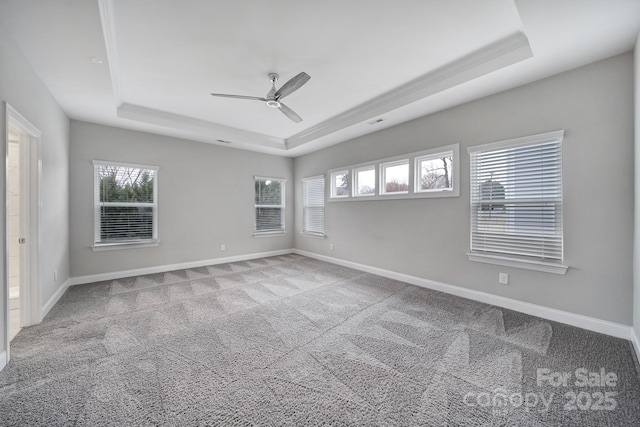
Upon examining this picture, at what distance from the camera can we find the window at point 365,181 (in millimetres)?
4793

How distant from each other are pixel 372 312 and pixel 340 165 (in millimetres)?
3222

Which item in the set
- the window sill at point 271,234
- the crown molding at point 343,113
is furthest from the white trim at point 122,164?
the window sill at point 271,234

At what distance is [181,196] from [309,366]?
4.31 metres

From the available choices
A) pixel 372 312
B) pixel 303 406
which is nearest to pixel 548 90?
pixel 372 312

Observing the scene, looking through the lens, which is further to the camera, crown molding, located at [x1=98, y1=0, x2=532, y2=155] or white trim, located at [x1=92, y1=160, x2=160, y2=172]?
white trim, located at [x1=92, y1=160, x2=160, y2=172]

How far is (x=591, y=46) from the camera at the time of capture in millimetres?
2279

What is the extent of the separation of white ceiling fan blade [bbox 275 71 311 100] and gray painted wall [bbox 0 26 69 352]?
2.22m

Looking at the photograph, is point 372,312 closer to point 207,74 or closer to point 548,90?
point 548,90

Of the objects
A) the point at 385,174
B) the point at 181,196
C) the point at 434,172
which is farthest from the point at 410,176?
the point at 181,196

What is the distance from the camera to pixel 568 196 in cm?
264

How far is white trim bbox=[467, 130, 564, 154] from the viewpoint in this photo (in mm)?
2688

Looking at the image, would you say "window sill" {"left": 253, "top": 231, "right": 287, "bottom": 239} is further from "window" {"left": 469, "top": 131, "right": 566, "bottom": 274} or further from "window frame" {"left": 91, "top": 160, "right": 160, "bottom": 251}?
"window" {"left": 469, "top": 131, "right": 566, "bottom": 274}

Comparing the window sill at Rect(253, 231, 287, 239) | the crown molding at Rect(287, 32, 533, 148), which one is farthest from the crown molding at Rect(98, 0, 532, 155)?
the window sill at Rect(253, 231, 287, 239)

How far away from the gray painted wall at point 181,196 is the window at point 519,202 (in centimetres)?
445
